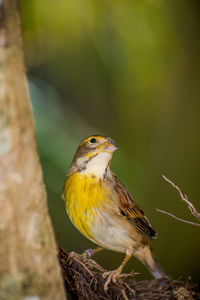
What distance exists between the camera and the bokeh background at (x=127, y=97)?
5203 mm

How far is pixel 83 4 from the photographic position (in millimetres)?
5004

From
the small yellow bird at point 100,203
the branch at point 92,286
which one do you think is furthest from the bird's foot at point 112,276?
the small yellow bird at point 100,203

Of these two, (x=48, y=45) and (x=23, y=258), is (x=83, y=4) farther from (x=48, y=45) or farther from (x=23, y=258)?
(x=23, y=258)

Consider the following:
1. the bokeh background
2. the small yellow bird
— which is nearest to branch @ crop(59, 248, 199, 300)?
the small yellow bird

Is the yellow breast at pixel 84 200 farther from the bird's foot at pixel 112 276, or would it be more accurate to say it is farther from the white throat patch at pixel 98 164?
the bird's foot at pixel 112 276

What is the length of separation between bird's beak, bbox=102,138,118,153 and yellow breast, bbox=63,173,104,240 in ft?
0.90

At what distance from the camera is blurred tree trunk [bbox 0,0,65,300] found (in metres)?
1.73

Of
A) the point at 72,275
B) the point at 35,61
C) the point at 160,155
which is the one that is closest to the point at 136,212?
the point at 72,275

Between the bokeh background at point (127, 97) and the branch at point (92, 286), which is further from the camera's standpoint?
A: the bokeh background at point (127, 97)

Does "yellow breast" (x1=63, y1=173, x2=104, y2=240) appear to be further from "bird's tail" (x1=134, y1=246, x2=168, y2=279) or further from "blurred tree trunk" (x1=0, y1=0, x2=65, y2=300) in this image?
"blurred tree trunk" (x1=0, y1=0, x2=65, y2=300)

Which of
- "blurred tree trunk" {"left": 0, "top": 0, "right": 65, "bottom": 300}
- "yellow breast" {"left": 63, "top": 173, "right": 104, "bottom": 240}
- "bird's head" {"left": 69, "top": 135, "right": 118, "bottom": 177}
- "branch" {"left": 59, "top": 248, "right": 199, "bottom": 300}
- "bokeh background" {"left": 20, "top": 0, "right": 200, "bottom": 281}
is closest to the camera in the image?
"blurred tree trunk" {"left": 0, "top": 0, "right": 65, "bottom": 300}

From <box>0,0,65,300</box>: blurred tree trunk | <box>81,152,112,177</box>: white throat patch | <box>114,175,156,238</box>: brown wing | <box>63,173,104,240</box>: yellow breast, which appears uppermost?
<box>0,0,65,300</box>: blurred tree trunk

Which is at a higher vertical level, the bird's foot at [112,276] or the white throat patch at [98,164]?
the white throat patch at [98,164]

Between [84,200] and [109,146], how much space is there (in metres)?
0.53
